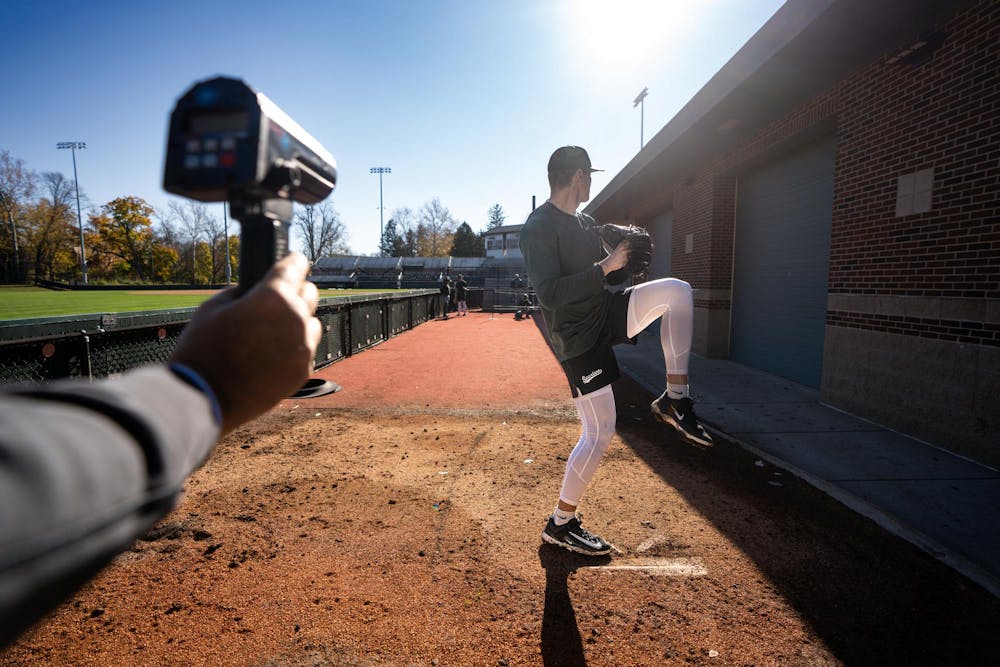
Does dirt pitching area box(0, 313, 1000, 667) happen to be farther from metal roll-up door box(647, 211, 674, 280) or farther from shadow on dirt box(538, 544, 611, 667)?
metal roll-up door box(647, 211, 674, 280)

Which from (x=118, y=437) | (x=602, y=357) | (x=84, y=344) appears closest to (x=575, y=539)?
(x=602, y=357)

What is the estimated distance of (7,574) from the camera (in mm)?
433

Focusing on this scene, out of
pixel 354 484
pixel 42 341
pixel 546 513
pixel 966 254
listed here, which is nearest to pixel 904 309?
pixel 966 254

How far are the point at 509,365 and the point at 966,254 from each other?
7515 mm

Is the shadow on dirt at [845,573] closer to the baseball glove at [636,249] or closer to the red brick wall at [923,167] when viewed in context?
the baseball glove at [636,249]

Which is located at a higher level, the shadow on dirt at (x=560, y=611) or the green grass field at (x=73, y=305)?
the green grass field at (x=73, y=305)

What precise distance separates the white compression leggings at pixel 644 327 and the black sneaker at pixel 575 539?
0.48 m

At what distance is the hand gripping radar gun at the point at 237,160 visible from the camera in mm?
1105

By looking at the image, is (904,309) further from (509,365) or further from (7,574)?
(7,574)

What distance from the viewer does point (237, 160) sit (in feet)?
3.64

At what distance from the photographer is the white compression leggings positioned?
9.29 ft

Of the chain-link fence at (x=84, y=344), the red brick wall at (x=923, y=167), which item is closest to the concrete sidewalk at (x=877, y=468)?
the red brick wall at (x=923, y=167)

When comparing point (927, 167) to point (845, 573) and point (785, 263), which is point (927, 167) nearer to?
point (785, 263)

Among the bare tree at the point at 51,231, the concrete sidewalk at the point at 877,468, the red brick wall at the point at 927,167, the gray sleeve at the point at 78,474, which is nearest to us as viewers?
the gray sleeve at the point at 78,474
